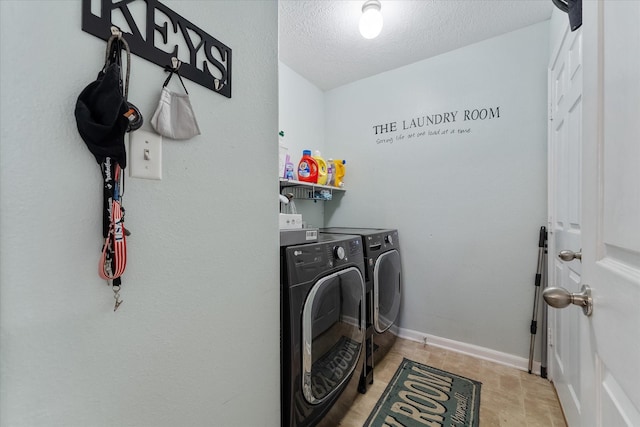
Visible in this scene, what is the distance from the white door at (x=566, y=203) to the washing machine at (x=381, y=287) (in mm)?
987

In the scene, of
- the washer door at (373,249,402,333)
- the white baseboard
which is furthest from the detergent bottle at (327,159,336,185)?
the white baseboard

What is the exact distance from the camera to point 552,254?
1673 millimetres

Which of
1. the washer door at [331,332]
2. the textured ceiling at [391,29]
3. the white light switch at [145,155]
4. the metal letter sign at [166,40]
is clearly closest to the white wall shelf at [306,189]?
the washer door at [331,332]

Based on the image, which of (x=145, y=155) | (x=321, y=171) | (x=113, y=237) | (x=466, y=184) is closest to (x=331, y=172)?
(x=321, y=171)

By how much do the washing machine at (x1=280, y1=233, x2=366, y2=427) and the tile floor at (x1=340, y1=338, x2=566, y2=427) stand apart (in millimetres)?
152

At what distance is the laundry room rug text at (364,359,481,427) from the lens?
140 cm

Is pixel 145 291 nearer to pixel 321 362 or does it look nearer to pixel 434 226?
pixel 321 362

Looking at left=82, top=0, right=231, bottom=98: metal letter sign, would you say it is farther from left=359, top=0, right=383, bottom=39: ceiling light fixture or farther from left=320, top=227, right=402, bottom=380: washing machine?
left=320, top=227, right=402, bottom=380: washing machine

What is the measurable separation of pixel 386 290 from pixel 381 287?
0.11 m

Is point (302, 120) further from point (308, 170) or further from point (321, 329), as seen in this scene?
point (321, 329)

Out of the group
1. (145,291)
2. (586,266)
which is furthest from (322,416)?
(586,266)

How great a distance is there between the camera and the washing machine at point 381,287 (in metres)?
1.76

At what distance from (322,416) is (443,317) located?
4.55 feet

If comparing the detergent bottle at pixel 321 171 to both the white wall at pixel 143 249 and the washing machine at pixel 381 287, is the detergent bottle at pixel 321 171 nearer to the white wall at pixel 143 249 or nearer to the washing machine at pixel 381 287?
the washing machine at pixel 381 287
